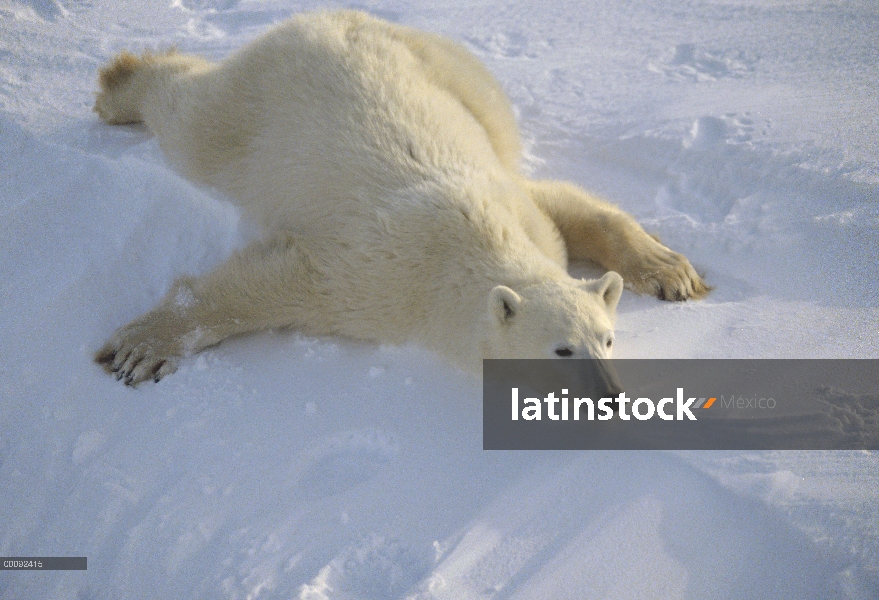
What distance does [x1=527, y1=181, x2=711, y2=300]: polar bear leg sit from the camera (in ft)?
12.3

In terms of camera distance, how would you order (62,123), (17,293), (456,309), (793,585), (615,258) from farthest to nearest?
(62,123) < (615,258) < (17,293) < (456,309) < (793,585)

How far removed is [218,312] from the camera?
3455mm

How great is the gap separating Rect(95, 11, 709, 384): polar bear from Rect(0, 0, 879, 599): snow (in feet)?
0.54

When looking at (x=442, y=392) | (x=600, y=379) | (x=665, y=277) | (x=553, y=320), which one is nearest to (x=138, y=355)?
(x=442, y=392)

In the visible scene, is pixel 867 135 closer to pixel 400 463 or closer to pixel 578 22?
pixel 578 22

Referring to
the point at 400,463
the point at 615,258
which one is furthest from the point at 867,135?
the point at 400,463

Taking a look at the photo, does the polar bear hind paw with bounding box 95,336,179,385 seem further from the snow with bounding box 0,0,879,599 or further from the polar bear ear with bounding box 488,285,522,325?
the polar bear ear with bounding box 488,285,522,325

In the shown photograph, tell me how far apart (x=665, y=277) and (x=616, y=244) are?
0.35 meters

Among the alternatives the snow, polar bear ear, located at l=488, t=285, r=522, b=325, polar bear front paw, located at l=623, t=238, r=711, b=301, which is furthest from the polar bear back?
polar bear front paw, located at l=623, t=238, r=711, b=301

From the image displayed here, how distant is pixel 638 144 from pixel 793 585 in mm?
3289

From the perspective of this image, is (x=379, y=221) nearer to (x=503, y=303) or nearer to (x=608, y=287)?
(x=503, y=303)

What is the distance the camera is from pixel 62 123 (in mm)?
4852

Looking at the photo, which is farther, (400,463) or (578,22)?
(578,22)

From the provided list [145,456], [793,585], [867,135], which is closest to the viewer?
[793,585]
